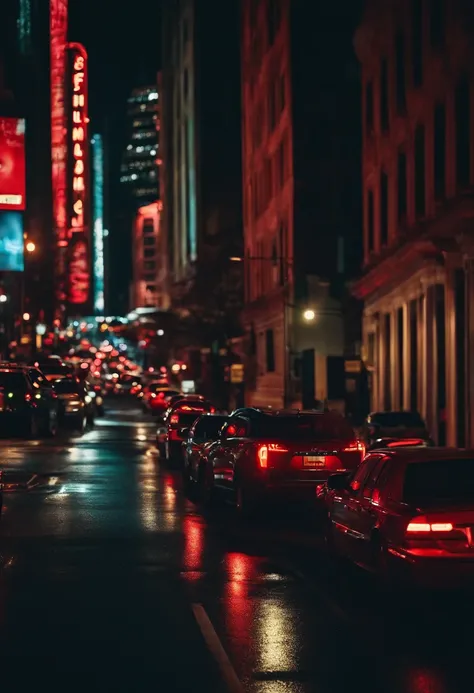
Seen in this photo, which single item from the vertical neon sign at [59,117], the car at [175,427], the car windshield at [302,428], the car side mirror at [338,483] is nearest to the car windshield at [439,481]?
the car side mirror at [338,483]

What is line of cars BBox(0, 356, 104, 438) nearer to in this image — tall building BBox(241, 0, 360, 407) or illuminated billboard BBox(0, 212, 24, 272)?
illuminated billboard BBox(0, 212, 24, 272)

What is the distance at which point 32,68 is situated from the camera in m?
150

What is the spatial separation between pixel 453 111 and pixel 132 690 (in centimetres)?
2941

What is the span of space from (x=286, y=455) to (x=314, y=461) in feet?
1.30

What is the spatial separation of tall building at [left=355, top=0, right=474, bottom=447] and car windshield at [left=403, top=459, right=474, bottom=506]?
68.5ft

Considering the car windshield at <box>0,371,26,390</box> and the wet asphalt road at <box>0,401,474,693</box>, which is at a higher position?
the car windshield at <box>0,371,26,390</box>

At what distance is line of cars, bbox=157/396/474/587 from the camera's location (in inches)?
378

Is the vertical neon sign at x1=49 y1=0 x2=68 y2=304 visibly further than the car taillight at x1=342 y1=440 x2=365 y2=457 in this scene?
Yes

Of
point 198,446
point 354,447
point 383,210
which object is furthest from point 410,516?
point 383,210

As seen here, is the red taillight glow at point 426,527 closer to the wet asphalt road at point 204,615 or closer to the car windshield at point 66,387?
the wet asphalt road at point 204,615

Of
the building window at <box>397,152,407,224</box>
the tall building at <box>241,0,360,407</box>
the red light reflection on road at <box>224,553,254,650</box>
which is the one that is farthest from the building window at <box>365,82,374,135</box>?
the red light reflection on road at <box>224,553,254,650</box>

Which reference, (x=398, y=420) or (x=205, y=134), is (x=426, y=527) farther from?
(x=205, y=134)

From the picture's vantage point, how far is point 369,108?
4888 centimetres

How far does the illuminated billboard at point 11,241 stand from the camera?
60.0 m
